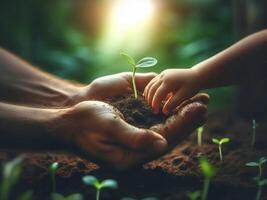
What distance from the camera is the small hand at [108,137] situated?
5.15ft

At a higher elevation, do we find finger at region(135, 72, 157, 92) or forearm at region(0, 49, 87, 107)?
forearm at region(0, 49, 87, 107)

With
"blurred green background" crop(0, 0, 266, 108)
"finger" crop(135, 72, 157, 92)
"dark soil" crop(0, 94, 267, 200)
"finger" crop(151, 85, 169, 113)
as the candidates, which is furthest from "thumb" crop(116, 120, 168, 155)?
"blurred green background" crop(0, 0, 266, 108)

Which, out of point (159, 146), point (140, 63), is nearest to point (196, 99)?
point (140, 63)

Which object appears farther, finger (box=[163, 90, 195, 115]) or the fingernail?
finger (box=[163, 90, 195, 115])

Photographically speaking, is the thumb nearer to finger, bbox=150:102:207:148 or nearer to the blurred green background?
finger, bbox=150:102:207:148

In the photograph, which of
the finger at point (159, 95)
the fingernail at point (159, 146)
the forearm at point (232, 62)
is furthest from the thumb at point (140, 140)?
the forearm at point (232, 62)

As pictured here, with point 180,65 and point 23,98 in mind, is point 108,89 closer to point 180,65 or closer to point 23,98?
point 23,98

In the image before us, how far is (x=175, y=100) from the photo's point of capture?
180 cm

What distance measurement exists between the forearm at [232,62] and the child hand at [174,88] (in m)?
0.04

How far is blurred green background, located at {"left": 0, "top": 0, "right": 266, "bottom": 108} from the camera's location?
3.62 meters

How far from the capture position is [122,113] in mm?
1850

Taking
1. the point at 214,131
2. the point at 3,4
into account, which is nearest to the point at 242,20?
the point at 214,131

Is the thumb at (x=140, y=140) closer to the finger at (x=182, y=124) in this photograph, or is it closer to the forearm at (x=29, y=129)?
the finger at (x=182, y=124)

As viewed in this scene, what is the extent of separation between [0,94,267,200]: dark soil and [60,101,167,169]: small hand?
87mm
